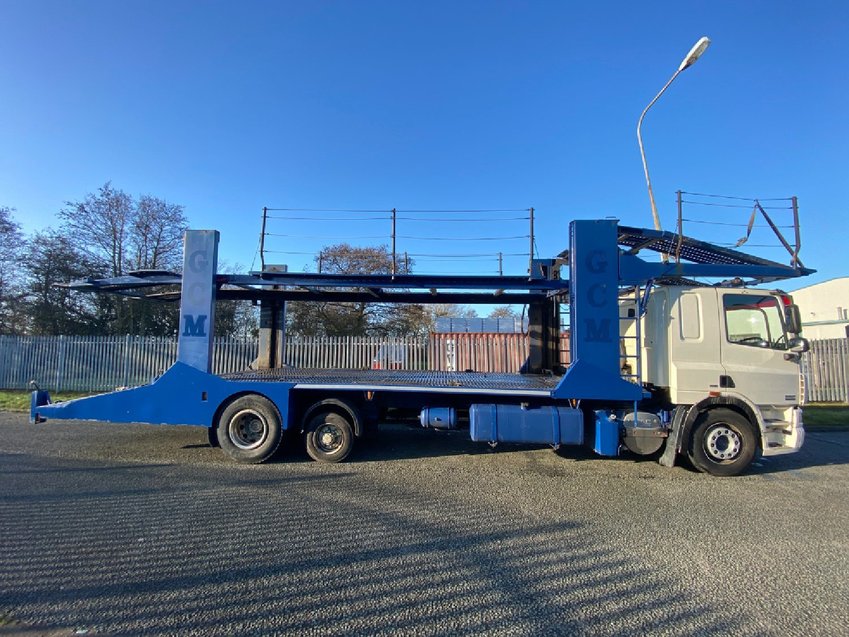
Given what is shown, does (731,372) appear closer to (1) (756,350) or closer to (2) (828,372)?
(1) (756,350)

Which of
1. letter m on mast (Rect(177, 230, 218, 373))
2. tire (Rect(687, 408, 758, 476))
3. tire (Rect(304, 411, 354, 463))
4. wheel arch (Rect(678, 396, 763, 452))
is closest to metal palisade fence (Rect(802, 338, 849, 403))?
wheel arch (Rect(678, 396, 763, 452))

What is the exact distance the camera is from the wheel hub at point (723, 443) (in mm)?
6867

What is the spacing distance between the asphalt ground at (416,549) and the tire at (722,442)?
23cm

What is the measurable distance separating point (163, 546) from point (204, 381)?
3.73 meters

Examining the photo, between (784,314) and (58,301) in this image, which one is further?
(58,301)

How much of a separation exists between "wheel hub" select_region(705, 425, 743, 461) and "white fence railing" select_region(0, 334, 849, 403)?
35.4 ft

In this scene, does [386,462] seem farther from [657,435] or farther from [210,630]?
[210,630]

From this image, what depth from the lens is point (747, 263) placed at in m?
7.98

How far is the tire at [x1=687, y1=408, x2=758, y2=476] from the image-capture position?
6.83m

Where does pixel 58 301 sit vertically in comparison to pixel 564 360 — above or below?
above

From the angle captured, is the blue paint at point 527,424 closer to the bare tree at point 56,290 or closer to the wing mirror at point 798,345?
the wing mirror at point 798,345

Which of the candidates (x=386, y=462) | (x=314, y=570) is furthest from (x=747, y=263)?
(x=314, y=570)

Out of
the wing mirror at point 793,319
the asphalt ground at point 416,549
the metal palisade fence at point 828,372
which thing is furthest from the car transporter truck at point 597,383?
the metal palisade fence at point 828,372

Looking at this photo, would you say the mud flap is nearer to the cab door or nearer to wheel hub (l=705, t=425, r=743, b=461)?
wheel hub (l=705, t=425, r=743, b=461)
